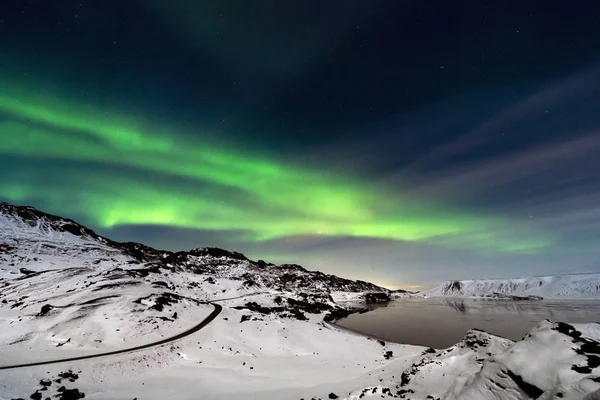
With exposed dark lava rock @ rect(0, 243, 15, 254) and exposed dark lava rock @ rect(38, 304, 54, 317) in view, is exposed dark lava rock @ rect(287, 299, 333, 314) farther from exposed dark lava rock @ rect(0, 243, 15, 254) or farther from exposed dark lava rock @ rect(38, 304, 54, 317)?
exposed dark lava rock @ rect(0, 243, 15, 254)

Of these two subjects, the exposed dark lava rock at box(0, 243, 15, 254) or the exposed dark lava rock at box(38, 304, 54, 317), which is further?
the exposed dark lava rock at box(0, 243, 15, 254)

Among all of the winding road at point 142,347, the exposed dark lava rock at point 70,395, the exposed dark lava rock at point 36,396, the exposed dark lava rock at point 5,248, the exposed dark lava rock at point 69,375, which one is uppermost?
the exposed dark lava rock at point 5,248

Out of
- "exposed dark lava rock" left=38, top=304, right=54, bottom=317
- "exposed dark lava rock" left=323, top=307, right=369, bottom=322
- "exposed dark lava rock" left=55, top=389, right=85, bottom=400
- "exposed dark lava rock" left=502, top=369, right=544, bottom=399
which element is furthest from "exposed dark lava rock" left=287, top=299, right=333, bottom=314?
"exposed dark lava rock" left=502, top=369, right=544, bottom=399

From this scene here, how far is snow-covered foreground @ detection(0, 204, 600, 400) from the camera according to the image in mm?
15641

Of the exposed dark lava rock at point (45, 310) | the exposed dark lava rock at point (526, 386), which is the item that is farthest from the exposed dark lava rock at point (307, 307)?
the exposed dark lava rock at point (526, 386)

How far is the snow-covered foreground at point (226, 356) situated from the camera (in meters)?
15.6

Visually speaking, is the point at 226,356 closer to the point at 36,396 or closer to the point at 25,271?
the point at 36,396

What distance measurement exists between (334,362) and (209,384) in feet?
54.3

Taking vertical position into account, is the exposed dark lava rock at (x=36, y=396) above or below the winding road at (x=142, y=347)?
below

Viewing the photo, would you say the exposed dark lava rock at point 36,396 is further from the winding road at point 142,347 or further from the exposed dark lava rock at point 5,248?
the exposed dark lava rock at point 5,248

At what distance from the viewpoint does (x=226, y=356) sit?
39125 millimetres

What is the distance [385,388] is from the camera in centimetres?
2325

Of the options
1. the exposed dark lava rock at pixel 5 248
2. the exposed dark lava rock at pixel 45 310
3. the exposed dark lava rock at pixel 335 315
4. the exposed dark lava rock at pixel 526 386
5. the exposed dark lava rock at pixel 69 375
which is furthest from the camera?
the exposed dark lava rock at pixel 5 248

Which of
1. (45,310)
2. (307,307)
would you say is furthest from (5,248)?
(307,307)
